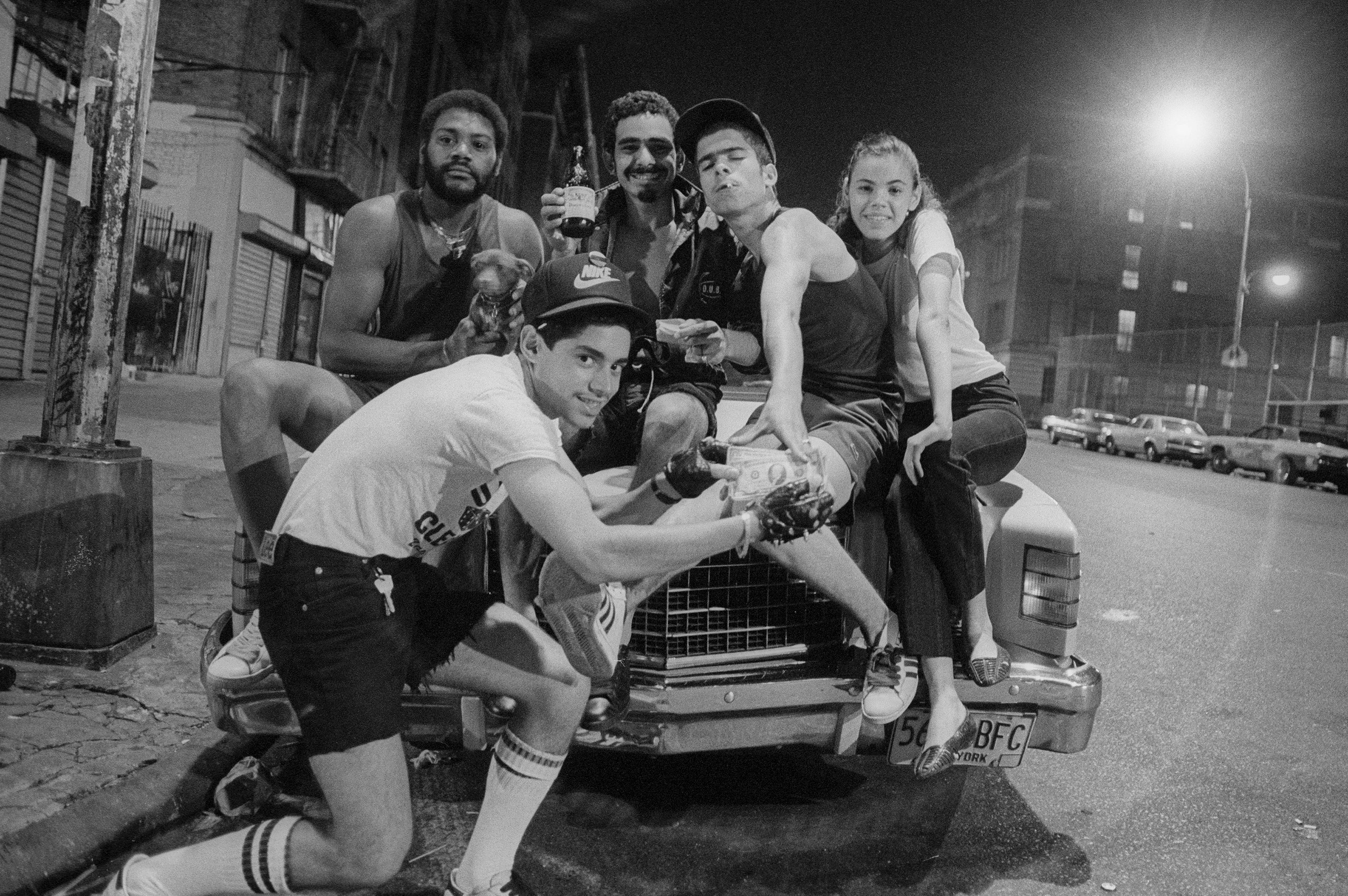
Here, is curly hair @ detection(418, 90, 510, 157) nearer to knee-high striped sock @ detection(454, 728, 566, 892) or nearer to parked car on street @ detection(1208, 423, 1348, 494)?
knee-high striped sock @ detection(454, 728, 566, 892)

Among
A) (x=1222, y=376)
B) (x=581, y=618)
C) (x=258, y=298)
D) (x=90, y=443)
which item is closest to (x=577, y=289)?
(x=581, y=618)

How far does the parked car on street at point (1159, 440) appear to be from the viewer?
27.3m

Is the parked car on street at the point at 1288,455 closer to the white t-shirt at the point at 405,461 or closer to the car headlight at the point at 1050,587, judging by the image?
the car headlight at the point at 1050,587

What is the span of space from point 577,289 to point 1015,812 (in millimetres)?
2529

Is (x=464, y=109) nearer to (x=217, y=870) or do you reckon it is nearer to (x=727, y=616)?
(x=727, y=616)

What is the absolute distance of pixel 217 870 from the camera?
6.63 ft

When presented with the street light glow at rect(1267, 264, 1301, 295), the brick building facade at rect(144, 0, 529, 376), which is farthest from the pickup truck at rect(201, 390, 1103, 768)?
the street light glow at rect(1267, 264, 1301, 295)

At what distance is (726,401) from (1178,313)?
2287 inches

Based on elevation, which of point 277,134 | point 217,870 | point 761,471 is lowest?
point 217,870

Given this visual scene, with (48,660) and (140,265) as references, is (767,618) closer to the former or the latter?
(48,660)

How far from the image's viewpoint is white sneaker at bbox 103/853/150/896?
1996 millimetres

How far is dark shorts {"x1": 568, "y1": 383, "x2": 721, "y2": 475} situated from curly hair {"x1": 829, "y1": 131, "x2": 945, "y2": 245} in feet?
3.00

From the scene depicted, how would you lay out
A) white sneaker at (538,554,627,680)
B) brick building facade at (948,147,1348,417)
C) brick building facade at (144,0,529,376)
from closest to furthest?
white sneaker at (538,554,627,680) → brick building facade at (144,0,529,376) → brick building facade at (948,147,1348,417)

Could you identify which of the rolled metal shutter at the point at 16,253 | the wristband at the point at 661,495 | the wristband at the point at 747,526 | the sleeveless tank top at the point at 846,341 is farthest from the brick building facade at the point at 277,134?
the wristband at the point at 747,526
